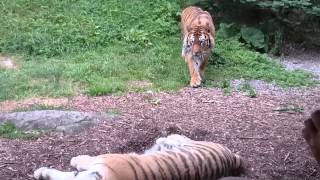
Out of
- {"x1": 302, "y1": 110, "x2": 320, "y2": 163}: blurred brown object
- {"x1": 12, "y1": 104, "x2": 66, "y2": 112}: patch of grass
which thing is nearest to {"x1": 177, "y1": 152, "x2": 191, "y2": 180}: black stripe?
{"x1": 302, "y1": 110, "x2": 320, "y2": 163}: blurred brown object

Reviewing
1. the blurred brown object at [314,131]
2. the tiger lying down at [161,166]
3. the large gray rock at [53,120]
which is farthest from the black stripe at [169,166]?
the large gray rock at [53,120]

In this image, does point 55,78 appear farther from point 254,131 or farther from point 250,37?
point 250,37

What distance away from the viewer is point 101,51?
32.7 ft

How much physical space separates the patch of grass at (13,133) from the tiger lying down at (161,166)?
3.77ft

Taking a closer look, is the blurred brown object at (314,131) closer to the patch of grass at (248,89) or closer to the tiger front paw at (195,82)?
the patch of grass at (248,89)

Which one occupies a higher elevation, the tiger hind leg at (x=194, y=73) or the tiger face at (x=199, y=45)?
the tiger face at (x=199, y=45)

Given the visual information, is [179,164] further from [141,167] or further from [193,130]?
[193,130]

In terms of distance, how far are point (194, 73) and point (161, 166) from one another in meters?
4.40

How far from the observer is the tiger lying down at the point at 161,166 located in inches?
161

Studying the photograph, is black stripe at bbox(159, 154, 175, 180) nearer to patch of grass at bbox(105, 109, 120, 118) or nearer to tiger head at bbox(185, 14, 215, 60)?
patch of grass at bbox(105, 109, 120, 118)

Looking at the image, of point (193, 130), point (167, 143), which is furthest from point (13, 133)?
point (193, 130)

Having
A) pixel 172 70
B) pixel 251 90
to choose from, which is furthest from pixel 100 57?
pixel 251 90

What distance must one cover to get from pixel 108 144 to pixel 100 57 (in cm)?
404

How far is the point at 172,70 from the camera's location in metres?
9.09
